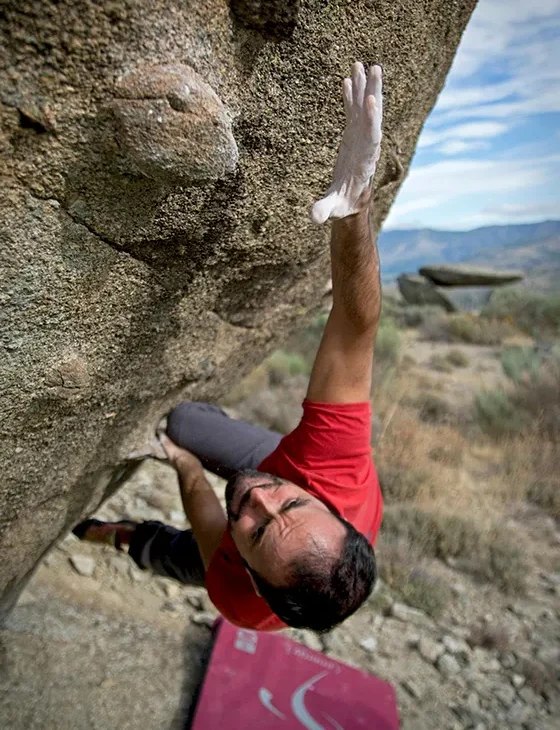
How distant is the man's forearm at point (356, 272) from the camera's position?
126 centimetres

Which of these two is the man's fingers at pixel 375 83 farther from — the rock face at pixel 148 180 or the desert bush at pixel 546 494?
the desert bush at pixel 546 494

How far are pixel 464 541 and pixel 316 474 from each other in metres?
2.55

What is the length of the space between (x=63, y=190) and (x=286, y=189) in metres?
0.49

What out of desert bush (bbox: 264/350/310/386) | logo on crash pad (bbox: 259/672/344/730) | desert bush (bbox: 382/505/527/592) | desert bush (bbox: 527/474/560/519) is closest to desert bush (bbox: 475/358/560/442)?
desert bush (bbox: 527/474/560/519)

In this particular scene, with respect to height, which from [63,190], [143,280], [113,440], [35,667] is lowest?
[35,667]

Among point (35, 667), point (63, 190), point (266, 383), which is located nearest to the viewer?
point (63, 190)

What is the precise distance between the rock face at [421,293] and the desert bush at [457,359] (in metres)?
4.44

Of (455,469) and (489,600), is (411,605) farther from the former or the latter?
(455,469)

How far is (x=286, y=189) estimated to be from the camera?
1.25 m

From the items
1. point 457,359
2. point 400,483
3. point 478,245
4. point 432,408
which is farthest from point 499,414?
point 478,245

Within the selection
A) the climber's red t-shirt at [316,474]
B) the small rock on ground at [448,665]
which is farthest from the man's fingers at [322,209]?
the small rock on ground at [448,665]

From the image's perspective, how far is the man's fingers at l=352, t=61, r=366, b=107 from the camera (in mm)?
1059

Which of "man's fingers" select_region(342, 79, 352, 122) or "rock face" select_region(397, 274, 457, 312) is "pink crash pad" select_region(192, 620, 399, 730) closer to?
"man's fingers" select_region(342, 79, 352, 122)

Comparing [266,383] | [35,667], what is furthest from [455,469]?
[35,667]
